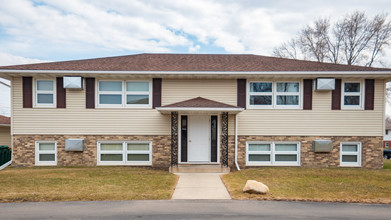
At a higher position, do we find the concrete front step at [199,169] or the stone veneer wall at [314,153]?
the stone veneer wall at [314,153]

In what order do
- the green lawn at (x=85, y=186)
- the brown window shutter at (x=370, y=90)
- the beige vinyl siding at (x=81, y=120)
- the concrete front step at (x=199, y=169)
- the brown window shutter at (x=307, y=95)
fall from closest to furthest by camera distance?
the green lawn at (x=85, y=186), the concrete front step at (x=199, y=169), the beige vinyl siding at (x=81, y=120), the brown window shutter at (x=370, y=90), the brown window shutter at (x=307, y=95)

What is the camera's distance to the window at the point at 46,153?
10.6 meters

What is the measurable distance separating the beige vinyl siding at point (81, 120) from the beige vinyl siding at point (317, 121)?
4.08 meters

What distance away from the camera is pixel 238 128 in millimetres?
10719

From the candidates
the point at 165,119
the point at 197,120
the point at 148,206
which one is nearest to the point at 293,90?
the point at 197,120

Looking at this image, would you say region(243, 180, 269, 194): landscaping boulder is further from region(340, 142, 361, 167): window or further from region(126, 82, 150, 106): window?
region(340, 142, 361, 167): window

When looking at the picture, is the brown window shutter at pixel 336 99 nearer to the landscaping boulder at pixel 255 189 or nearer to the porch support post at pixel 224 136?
the porch support post at pixel 224 136

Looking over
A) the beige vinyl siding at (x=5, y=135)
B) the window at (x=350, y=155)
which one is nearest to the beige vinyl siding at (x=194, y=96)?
the window at (x=350, y=155)

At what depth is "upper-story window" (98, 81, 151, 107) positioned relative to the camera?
10609 millimetres

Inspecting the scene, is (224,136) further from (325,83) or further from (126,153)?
(325,83)

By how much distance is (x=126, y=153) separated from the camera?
10.8 meters

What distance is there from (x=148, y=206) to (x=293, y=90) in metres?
8.44

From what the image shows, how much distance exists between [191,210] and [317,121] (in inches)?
320

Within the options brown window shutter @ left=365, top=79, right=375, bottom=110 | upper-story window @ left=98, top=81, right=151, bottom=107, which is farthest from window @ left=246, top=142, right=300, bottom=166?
upper-story window @ left=98, top=81, right=151, bottom=107
